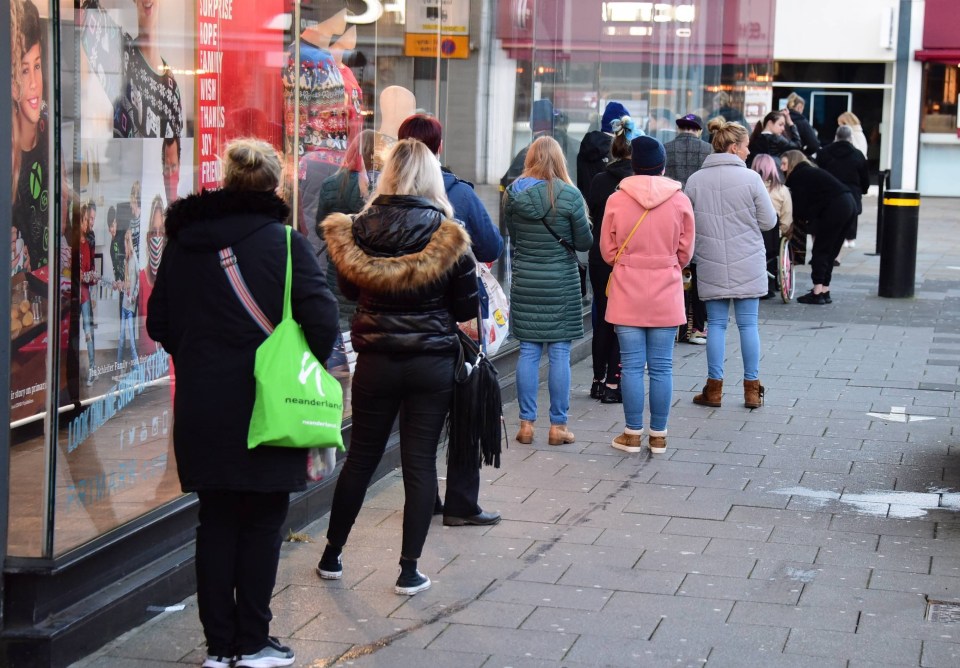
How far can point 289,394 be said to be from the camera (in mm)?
4070

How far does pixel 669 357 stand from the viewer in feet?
25.2

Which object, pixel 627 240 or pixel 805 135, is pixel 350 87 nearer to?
pixel 627 240

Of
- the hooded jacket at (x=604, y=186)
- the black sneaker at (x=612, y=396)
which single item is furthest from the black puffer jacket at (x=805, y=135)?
the black sneaker at (x=612, y=396)

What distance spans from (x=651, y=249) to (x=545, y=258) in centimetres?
59

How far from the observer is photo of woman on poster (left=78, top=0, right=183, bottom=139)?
4875mm

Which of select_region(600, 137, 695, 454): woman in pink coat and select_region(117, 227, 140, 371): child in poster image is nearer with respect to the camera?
select_region(117, 227, 140, 371): child in poster image

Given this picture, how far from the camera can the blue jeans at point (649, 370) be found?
7652 mm

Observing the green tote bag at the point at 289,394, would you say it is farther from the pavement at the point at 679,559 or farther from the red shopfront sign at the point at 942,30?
the red shopfront sign at the point at 942,30

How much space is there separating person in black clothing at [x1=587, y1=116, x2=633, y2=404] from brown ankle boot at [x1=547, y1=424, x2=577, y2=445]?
1.20 metres

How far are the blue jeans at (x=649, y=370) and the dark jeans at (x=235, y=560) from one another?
→ 367 cm

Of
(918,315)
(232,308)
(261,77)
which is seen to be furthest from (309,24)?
(918,315)

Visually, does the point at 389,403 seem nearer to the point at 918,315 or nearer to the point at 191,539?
the point at 191,539

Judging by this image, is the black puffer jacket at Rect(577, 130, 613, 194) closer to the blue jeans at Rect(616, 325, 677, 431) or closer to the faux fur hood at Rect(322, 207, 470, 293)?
the blue jeans at Rect(616, 325, 677, 431)

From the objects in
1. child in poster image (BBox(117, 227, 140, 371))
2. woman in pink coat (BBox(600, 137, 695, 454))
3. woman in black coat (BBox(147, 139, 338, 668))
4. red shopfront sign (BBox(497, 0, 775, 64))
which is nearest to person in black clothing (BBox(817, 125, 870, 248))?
red shopfront sign (BBox(497, 0, 775, 64))
